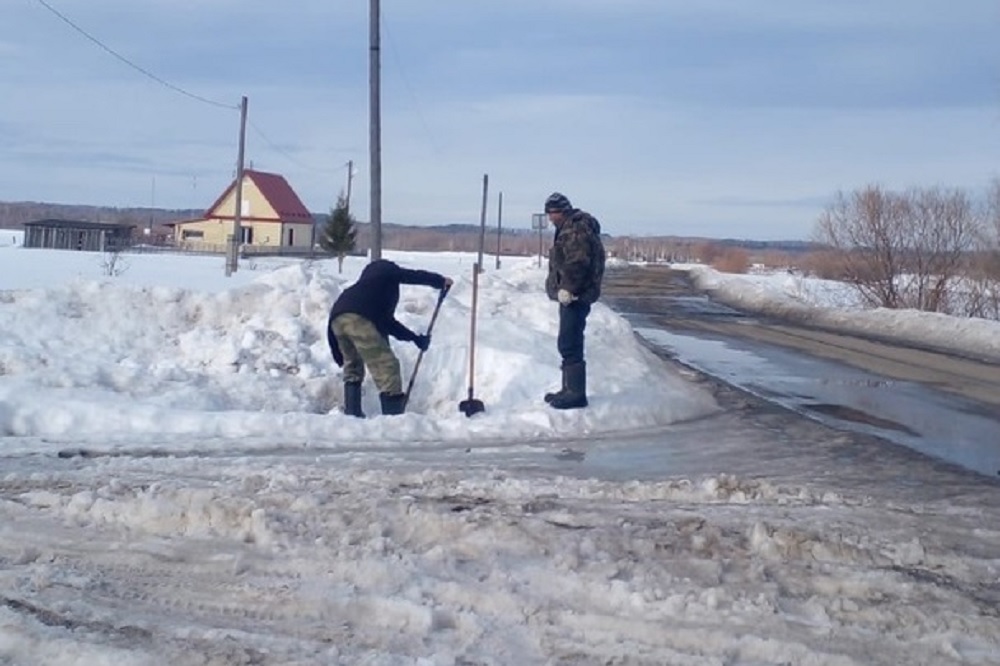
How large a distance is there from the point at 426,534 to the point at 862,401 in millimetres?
9283

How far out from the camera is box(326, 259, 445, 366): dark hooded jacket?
433 inches

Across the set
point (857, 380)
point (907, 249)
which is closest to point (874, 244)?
point (907, 249)

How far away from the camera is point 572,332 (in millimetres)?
11539

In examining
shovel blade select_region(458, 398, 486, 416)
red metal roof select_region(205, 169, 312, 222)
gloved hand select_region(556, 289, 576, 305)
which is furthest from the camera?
red metal roof select_region(205, 169, 312, 222)

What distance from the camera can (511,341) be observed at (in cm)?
1430

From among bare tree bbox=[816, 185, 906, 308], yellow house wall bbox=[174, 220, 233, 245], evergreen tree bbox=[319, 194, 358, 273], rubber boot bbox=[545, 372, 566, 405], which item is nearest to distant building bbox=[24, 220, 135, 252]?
yellow house wall bbox=[174, 220, 233, 245]

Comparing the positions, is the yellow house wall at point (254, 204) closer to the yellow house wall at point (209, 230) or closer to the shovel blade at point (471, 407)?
the yellow house wall at point (209, 230)

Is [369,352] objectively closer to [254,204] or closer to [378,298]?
[378,298]

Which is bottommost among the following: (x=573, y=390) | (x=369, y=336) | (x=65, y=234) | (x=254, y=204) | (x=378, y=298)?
(x=573, y=390)

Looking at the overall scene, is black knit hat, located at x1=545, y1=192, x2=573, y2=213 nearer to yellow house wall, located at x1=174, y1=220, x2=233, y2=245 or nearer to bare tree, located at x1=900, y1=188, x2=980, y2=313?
bare tree, located at x1=900, y1=188, x2=980, y2=313

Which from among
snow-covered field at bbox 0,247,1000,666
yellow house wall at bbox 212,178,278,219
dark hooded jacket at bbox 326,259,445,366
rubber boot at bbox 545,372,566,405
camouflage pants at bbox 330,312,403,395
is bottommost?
snow-covered field at bbox 0,247,1000,666

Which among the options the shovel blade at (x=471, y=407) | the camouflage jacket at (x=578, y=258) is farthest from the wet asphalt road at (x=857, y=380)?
the shovel blade at (x=471, y=407)

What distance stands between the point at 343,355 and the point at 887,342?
58.0ft

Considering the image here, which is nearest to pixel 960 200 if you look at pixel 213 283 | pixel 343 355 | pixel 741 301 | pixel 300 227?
pixel 741 301
